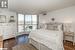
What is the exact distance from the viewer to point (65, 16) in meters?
7.04

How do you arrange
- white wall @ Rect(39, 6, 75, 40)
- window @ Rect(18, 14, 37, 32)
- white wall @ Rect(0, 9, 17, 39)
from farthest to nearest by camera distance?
window @ Rect(18, 14, 37, 32) < white wall @ Rect(0, 9, 17, 39) < white wall @ Rect(39, 6, 75, 40)

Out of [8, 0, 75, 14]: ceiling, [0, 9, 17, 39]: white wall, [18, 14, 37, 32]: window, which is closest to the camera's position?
[8, 0, 75, 14]: ceiling

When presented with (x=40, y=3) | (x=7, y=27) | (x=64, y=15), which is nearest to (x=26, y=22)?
(x=7, y=27)

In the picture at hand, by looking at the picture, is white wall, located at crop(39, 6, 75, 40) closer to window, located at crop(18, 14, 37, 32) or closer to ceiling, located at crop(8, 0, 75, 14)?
ceiling, located at crop(8, 0, 75, 14)

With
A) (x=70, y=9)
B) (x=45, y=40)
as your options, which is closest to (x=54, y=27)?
(x=70, y=9)

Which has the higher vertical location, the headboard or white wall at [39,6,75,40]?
white wall at [39,6,75,40]

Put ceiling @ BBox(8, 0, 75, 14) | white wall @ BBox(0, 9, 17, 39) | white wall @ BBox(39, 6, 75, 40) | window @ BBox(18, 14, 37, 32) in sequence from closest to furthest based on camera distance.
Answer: ceiling @ BBox(8, 0, 75, 14) < white wall @ BBox(39, 6, 75, 40) < white wall @ BBox(0, 9, 17, 39) < window @ BBox(18, 14, 37, 32)

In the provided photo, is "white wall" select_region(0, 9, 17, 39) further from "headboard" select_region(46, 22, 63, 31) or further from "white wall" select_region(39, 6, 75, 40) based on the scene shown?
"white wall" select_region(39, 6, 75, 40)

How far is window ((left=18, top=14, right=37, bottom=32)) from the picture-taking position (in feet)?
32.7

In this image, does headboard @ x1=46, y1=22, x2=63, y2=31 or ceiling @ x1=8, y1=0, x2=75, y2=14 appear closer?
ceiling @ x1=8, y1=0, x2=75, y2=14

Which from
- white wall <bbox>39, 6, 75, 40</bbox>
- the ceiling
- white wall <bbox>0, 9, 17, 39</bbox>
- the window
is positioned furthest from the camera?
the window

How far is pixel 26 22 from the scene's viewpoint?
414 inches

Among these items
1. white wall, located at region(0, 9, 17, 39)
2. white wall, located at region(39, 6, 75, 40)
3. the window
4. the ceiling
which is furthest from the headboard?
Result: white wall, located at region(0, 9, 17, 39)

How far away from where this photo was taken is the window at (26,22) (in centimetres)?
998
